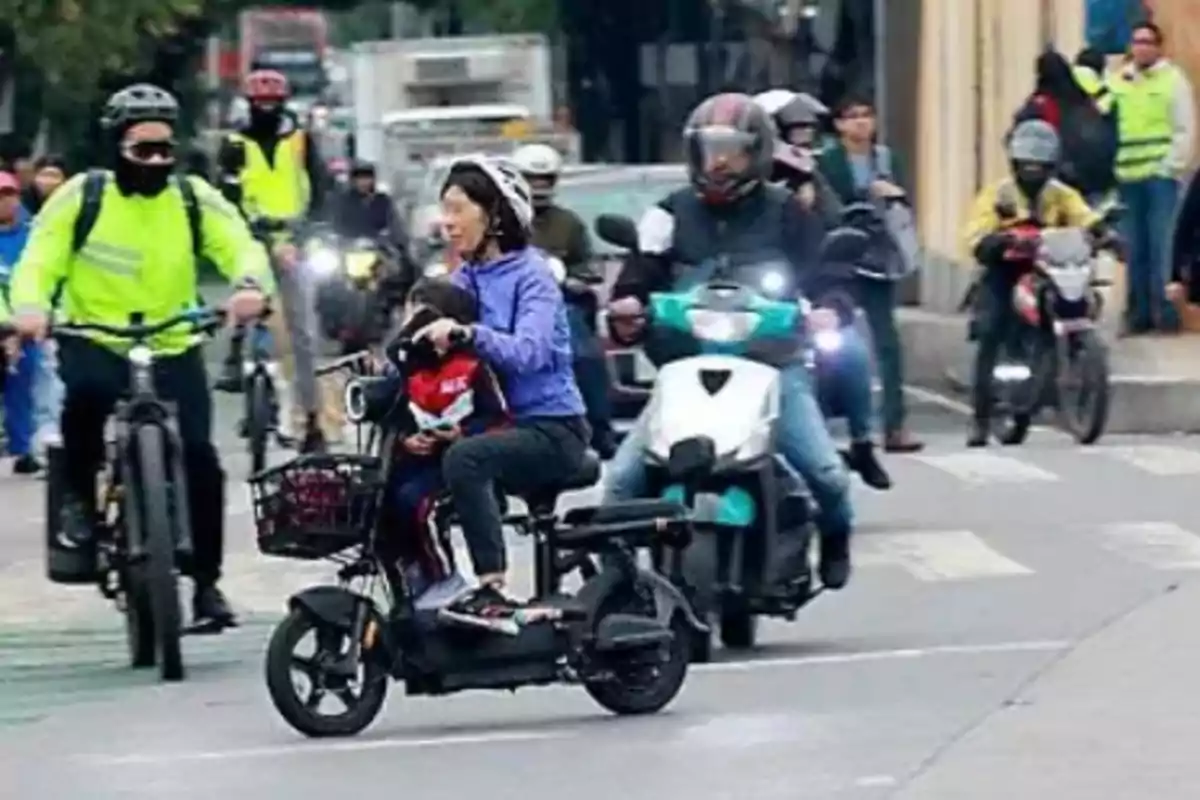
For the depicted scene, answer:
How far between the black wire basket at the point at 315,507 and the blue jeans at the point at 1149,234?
49.0 ft

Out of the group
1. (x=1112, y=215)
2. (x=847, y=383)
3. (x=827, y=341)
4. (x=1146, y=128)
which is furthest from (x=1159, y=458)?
(x=827, y=341)

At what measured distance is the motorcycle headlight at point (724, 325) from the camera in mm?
13070

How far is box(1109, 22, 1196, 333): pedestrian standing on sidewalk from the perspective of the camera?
25812 millimetres

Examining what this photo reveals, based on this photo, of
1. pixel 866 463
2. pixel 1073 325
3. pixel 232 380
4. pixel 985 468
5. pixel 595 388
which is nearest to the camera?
pixel 866 463

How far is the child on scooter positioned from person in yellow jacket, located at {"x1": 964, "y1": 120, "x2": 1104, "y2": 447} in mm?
10759

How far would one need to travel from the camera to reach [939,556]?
1652 cm

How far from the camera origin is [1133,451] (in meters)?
21.5

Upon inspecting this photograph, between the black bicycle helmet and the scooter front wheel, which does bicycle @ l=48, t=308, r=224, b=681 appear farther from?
the scooter front wheel

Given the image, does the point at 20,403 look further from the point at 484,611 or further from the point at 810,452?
the point at 484,611

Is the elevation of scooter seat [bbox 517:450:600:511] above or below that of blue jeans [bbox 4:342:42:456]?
above

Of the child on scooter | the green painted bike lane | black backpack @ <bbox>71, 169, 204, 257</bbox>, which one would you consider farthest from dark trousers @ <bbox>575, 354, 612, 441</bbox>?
the child on scooter

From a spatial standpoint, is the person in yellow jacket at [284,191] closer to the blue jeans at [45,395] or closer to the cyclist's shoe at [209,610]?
the blue jeans at [45,395]

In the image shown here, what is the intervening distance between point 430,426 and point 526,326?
39 cm

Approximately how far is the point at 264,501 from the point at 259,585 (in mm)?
5024
